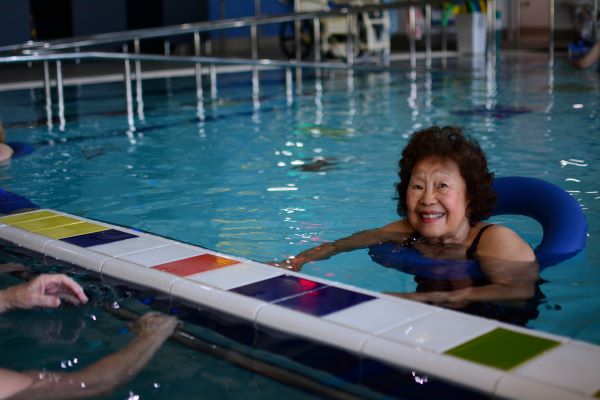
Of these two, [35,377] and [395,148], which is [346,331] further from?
[395,148]

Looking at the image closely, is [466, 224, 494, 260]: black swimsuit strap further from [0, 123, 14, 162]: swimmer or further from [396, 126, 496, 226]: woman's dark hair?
[0, 123, 14, 162]: swimmer

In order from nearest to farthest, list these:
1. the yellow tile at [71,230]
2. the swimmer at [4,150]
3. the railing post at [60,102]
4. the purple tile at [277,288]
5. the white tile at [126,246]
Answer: the purple tile at [277,288], the white tile at [126,246], the yellow tile at [71,230], the swimmer at [4,150], the railing post at [60,102]

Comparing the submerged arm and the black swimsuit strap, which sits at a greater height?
the black swimsuit strap

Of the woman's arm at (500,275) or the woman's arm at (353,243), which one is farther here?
the woman's arm at (353,243)

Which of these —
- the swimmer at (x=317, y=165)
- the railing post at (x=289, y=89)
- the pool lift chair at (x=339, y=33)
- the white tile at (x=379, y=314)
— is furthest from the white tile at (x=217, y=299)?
the pool lift chair at (x=339, y=33)

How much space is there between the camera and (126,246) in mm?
2861

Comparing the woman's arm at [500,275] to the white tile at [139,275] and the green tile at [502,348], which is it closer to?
the green tile at [502,348]

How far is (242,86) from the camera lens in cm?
1064

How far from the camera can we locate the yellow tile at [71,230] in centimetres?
308

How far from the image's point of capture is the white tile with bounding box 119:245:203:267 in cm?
264

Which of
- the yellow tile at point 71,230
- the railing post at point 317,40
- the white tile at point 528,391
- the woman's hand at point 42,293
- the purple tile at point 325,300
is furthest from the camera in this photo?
the railing post at point 317,40

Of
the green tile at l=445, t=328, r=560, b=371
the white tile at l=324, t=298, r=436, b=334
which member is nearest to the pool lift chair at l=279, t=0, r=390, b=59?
the white tile at l=324, t=298, r=436, b=334

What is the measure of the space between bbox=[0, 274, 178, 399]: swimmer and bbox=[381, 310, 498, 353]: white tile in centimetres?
61

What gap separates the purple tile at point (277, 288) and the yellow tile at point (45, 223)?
46.6 inches
